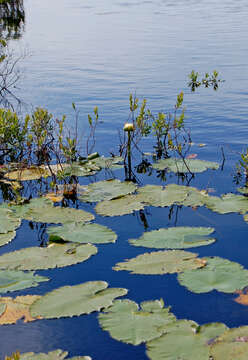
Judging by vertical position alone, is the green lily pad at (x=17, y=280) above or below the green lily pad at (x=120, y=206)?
below

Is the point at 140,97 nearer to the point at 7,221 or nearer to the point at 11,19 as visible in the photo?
the point at 7,221

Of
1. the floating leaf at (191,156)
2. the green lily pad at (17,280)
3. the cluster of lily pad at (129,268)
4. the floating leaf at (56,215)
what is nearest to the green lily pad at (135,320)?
the cluster of lily pad at (129,268)

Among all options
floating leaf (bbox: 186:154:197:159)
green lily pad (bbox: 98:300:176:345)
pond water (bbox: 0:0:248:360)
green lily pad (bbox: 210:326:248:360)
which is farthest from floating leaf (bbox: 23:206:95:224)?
floating leaf (bbox: 186:154:197:159)

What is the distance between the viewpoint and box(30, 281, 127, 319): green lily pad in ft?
11.0

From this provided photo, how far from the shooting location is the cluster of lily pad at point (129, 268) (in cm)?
298

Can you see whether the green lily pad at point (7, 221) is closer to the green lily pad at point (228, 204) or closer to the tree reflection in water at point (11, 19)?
the green lily pad at point (228, 204)

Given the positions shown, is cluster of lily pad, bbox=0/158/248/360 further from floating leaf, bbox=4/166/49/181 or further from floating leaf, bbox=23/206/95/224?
floating leaf, bbox=4/166/49/181

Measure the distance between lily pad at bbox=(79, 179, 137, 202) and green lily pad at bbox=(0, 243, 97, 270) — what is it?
114 centimetres

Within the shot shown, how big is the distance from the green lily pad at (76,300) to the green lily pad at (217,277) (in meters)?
0.49

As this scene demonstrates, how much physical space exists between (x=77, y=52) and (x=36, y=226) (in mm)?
12473

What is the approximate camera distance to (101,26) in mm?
22781

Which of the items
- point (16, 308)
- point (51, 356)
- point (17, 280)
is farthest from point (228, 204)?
point (51, 356)

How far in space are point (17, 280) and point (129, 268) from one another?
85cm

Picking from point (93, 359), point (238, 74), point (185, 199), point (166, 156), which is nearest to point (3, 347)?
point (93, 359)
